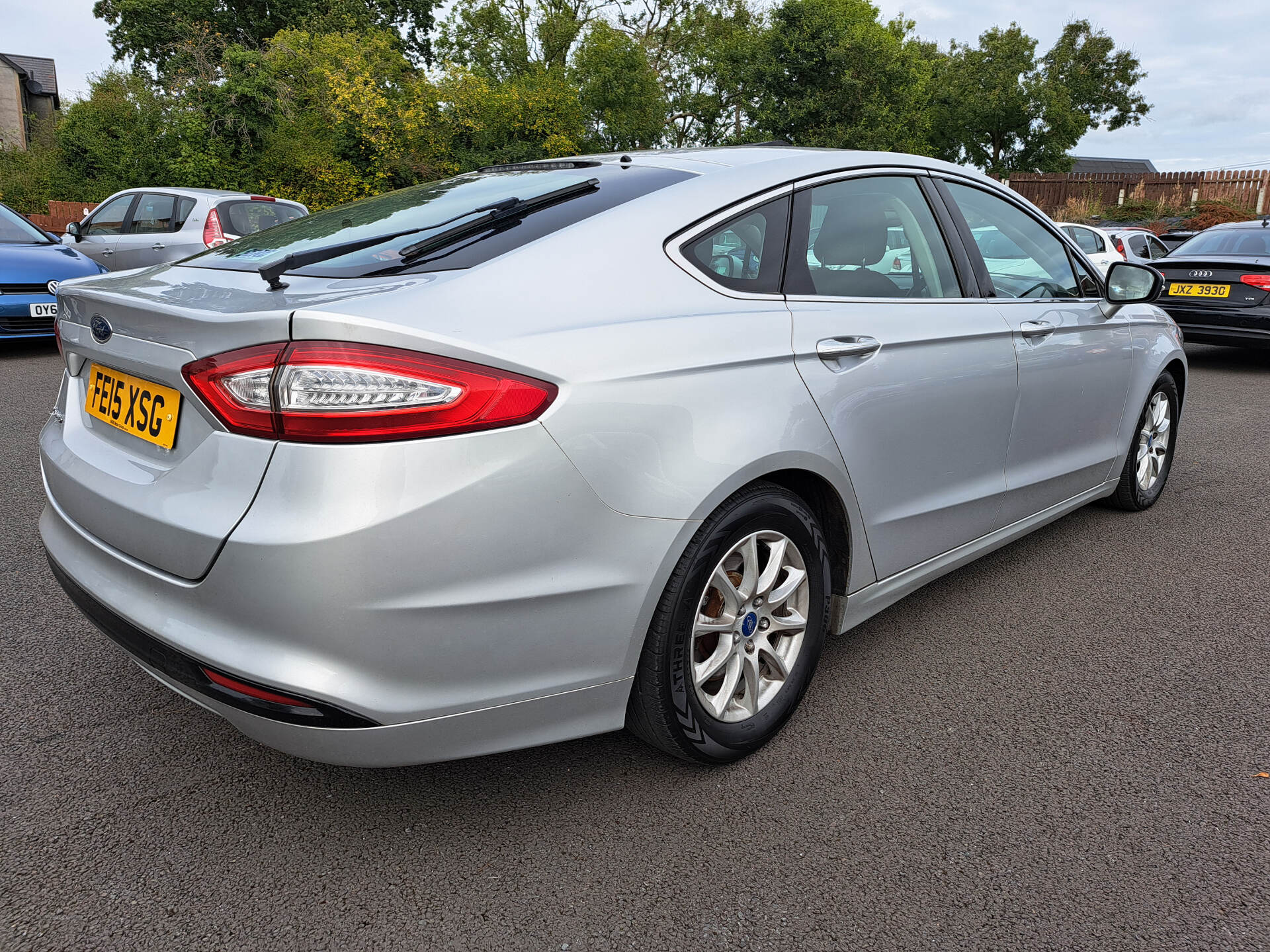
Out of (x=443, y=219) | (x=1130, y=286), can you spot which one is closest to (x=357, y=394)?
(x=443, y=219)

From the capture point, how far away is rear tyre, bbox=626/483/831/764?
2137 mm

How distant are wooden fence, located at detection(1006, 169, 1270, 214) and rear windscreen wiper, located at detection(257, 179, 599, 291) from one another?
29.2 m

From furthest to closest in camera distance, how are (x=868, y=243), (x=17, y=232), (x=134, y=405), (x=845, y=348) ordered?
1. (x=17, y=232)
2. (x=868, y=243)
3. (x=845, y=348)
4. (x=134, y=405)

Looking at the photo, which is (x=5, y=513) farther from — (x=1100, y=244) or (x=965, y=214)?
(x=1100, y=244)

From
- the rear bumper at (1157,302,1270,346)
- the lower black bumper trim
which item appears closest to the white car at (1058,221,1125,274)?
the rear bumper at (1157,302,1270,346)

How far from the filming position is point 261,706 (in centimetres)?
178

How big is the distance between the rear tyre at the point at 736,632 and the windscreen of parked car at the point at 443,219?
0.74 m

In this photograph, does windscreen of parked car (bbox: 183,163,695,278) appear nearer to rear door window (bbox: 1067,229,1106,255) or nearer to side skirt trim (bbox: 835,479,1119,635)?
side skirt trim (bbox: 835,479,1119,635)

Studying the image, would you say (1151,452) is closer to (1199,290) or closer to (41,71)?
(1199,290)

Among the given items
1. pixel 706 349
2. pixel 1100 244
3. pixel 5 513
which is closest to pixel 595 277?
pixel 706 349

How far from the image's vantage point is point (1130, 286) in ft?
12.8

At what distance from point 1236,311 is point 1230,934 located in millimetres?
8849

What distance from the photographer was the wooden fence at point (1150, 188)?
87.0 feet

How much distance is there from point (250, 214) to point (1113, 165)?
3113 inches
